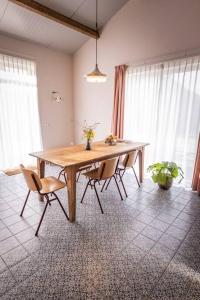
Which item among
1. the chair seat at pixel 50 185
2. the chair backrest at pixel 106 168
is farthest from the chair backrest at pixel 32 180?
the chair backrest at pixel 106 168

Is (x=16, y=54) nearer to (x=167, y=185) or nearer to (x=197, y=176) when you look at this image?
(x=167, y=185)

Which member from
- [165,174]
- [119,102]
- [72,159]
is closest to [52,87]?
[119,102]

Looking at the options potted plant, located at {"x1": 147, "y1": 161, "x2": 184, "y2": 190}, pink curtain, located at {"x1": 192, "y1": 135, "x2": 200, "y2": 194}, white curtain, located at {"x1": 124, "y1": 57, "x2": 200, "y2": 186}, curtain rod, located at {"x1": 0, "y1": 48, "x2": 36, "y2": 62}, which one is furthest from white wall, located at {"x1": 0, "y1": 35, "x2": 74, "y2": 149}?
pink curtain, located at {"x1": 192, "y1": 135, "x2": 200, "y2": 194}

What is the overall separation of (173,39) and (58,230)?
3.48 m

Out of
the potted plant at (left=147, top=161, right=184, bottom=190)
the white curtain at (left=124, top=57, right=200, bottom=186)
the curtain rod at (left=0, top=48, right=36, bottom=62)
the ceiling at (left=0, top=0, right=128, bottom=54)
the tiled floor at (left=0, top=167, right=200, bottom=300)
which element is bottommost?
the tiled floor at (left=0, top=167, right=200, bottom=300)

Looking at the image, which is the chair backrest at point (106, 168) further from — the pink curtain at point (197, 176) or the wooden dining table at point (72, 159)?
the pink curtain at point (197, 176)

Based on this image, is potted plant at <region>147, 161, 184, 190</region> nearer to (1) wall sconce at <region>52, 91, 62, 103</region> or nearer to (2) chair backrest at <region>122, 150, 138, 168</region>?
(2) chair backrest at <region>122, 150, 138, 168</region>

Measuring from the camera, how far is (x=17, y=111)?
394cm

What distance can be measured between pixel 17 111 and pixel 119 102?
2.26 m

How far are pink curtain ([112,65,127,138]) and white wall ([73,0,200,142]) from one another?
0.69ft

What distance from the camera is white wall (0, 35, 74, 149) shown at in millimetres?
3994

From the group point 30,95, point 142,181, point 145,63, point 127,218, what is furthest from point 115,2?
point 127,218

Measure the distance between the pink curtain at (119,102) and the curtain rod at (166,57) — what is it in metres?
0.25

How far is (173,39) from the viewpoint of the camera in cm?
306
